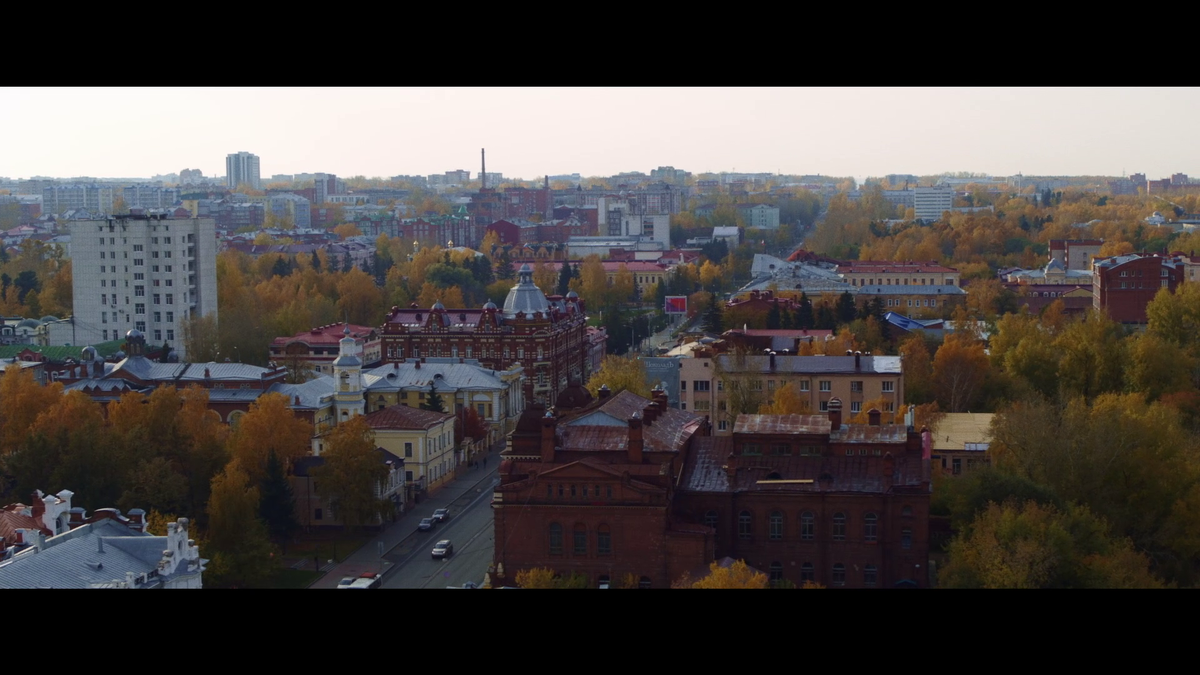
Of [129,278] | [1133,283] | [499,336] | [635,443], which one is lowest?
[635,443]

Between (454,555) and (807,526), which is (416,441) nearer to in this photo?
(454,555)

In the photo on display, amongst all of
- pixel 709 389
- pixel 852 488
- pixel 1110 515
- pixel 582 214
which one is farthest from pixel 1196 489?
pixel 582 214

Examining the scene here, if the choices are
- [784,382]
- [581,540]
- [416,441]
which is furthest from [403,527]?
[784,382]

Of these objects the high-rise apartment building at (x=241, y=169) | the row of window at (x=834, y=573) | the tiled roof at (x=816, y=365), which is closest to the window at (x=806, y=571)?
the row of window at (x=834, y=573)
